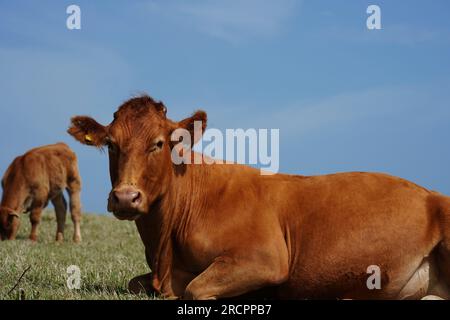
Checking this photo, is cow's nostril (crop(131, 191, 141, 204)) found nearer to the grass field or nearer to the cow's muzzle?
the cow's muzzle

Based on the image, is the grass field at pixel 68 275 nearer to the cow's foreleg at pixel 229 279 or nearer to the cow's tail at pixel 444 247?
the cow's foreleg at pixel 229 279

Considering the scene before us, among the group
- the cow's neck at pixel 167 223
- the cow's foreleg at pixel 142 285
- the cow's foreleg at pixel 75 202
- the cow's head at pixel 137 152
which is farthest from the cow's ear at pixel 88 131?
the cow's foreleg at pixel 75 202

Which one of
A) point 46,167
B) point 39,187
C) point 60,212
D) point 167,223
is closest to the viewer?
point 167,223

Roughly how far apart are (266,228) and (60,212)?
15.4 meters

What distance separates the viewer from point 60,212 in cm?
2116

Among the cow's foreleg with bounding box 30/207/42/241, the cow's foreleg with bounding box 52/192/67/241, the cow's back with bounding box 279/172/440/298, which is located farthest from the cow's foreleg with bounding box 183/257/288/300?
the cow's foreleg with bounding box 30/207/42/241

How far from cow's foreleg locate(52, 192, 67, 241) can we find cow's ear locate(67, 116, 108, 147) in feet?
41.2

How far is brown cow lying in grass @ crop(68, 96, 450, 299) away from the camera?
677 centimetres

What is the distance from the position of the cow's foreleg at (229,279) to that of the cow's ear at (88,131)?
2.06m

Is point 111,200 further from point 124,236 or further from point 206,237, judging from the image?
point 124,236

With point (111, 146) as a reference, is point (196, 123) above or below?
above

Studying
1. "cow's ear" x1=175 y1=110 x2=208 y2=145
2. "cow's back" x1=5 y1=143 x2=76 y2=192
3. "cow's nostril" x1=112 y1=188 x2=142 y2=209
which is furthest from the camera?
"cow's back" x1=5 y1=143 x2=76 y2=192

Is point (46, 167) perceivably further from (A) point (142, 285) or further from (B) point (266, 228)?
(B) point (266, 228)

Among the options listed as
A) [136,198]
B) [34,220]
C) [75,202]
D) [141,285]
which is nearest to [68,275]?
[141,285]
